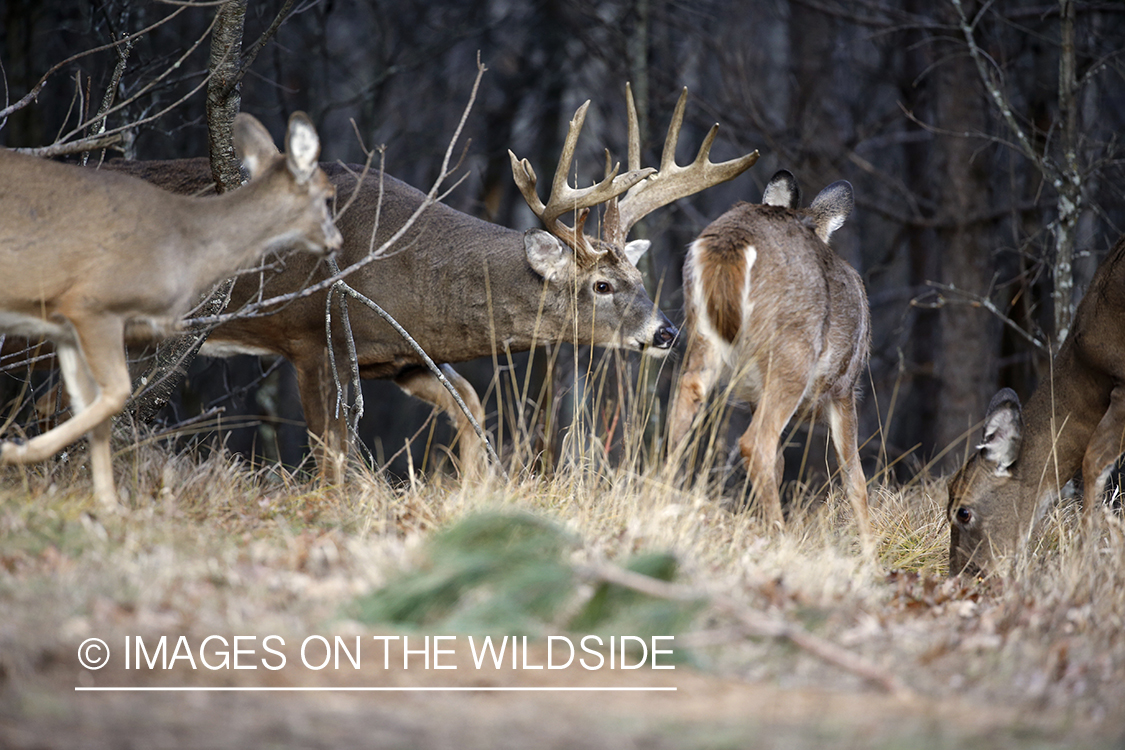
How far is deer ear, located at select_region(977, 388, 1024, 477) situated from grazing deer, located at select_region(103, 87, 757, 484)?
198 cm

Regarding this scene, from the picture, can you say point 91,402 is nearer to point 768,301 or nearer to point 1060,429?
point 768,301

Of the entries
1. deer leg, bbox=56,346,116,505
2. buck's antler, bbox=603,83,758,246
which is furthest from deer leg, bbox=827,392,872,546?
deer leg, bbox=56,346,116,505

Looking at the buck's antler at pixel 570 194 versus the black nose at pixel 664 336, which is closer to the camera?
the buck's antler at pixel 570 194

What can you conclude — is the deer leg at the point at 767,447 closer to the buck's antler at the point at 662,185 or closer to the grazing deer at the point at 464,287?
the grazing deer at the point at 464,287

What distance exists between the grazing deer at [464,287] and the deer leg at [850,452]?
1218mm

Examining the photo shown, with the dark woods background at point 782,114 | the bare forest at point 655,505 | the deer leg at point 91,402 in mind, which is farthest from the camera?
the dark woods background at point 782,114

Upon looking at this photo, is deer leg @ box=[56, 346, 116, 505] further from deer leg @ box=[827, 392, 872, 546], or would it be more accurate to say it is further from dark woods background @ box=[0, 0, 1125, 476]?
deer leg @ box=[827, 392, 872, 546]

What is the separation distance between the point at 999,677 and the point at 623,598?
1218mm

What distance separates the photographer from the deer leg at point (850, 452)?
6.25 m

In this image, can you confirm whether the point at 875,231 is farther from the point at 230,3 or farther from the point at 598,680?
the point at 598,680

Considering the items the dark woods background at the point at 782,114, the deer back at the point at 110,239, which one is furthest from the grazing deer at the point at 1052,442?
the deer back at the point at 110,239

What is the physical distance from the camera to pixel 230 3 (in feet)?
17.6

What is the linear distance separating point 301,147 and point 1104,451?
4.62 meters

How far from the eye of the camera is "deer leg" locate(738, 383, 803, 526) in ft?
18.5
